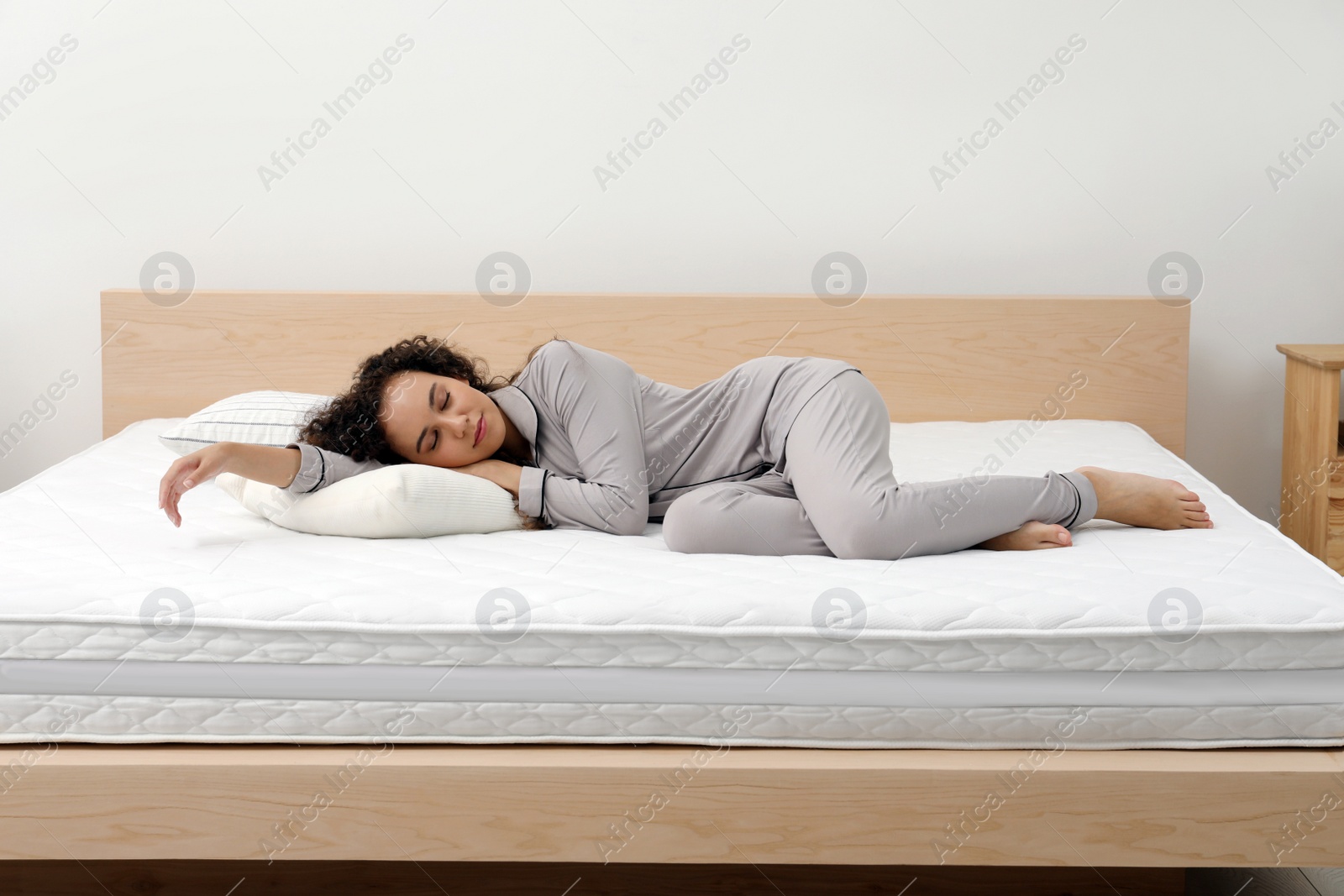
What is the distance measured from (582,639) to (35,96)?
1.83m

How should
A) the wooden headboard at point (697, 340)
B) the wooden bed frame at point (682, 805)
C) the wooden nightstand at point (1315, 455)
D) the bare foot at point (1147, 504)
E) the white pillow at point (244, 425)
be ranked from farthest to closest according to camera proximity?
the wooden headboard at point (697, 340) < the wooden nightstand at point (1315, 455) < the white pillow at point (244, 425) < the bare foot at point (1147, 504) < the wooden bed frame at point (682, 805)

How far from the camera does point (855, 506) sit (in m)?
1.19

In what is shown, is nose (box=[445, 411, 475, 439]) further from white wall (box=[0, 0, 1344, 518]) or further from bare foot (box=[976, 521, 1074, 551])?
white wall (box=[0, 0, 1344, 518])

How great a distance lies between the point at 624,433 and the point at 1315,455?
135 centimetres

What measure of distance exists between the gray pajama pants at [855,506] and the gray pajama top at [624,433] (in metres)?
0.08

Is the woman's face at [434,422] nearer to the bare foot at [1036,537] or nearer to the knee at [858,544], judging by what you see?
the knee at [858,544]

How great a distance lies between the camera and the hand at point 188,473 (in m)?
1.14

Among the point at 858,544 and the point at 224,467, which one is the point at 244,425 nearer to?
the point at 224,467

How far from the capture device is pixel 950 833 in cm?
101

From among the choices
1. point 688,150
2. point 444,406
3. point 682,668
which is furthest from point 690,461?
point 688,150

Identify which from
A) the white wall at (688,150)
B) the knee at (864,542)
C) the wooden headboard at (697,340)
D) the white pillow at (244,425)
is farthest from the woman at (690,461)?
the white wall at (688,150)

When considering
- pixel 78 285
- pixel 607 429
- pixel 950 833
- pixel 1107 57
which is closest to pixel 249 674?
pixel 607 429

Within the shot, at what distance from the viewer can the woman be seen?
47.2 inches

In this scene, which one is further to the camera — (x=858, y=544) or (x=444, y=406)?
(x=444, y=406)
